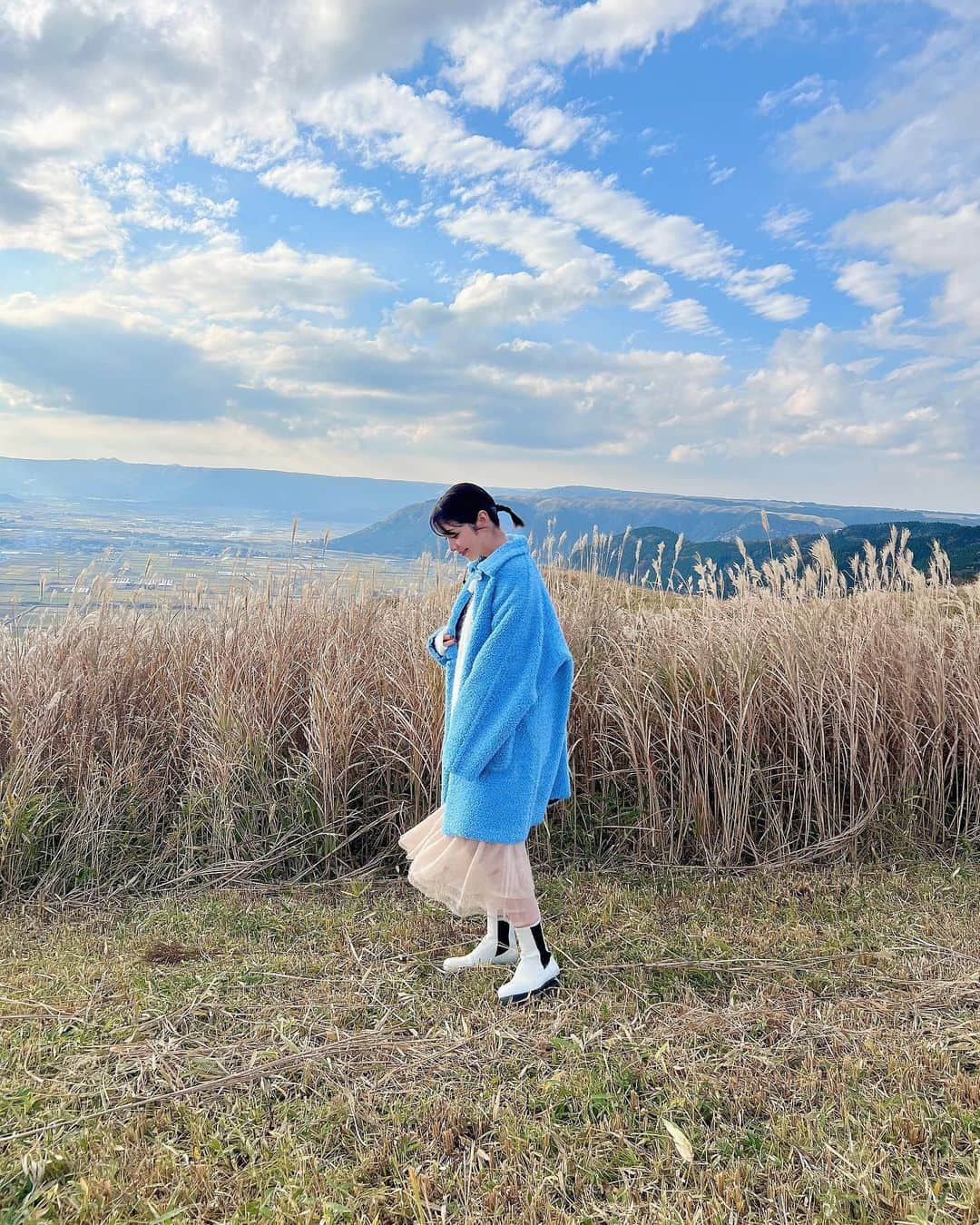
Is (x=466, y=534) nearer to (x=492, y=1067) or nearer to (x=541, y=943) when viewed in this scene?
(x=541, y=943)

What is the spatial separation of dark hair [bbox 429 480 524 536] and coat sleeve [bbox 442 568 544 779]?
0.98 feet

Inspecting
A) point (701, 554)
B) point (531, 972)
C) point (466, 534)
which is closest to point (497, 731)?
point (466, 534)

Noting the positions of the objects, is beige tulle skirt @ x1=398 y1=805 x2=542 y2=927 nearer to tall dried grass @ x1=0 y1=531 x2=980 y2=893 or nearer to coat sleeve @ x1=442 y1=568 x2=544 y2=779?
coat sleeve @ x1=442 y1=568 x2=544 y2=779

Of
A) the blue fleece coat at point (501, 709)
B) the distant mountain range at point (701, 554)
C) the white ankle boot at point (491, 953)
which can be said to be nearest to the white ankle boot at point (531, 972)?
the white ankle boot at point (491, 953)

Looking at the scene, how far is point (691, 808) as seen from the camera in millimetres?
4738

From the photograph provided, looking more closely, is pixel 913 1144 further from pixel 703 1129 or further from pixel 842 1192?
pixel 703 1129

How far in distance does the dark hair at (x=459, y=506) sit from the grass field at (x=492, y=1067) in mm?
1745

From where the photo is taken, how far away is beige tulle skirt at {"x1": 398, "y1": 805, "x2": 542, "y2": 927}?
301cm

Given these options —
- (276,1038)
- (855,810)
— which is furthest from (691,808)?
(276,1038)

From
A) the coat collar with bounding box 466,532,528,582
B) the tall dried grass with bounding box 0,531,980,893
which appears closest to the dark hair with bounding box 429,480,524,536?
the coat collar with bounding box 466,532,528,582

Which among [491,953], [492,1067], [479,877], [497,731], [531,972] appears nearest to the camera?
[492,1067]

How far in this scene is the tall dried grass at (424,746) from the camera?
4707mm

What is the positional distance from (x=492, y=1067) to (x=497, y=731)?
1.05 meters

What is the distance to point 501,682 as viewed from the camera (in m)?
2.89
